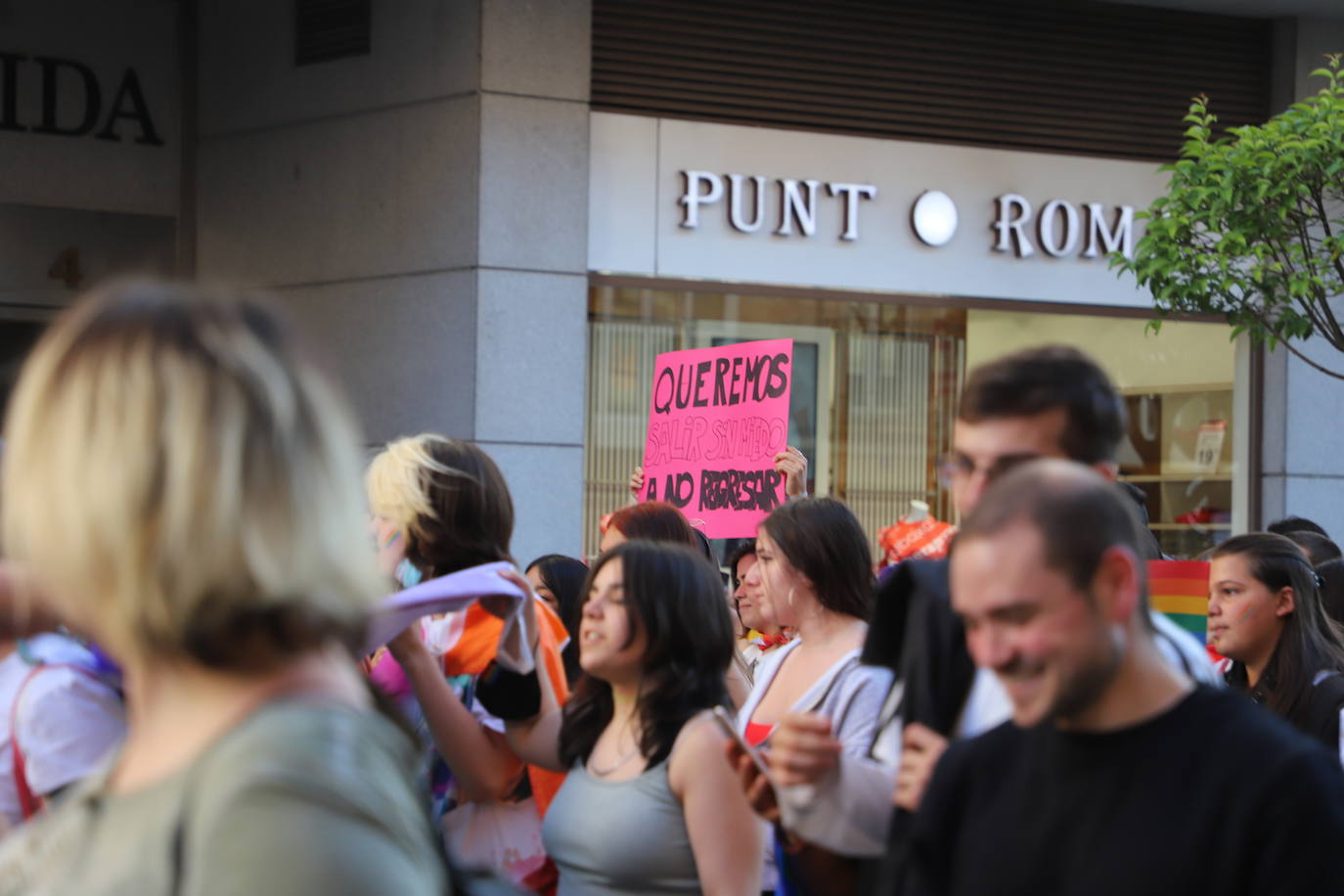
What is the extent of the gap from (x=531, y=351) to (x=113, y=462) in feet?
30.2

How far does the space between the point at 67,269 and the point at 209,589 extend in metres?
11.5

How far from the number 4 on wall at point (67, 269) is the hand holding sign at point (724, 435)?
598cm

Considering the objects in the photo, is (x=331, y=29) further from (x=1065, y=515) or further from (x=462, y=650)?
(x=1065, y=515)

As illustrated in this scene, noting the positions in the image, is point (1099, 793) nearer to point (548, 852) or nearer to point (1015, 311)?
point (548, 852)

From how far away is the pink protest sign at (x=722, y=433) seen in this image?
7.27 meters

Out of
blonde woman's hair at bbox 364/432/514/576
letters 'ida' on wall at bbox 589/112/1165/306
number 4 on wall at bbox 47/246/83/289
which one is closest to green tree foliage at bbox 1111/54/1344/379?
letters 'ida' on wall at bbox 589/112/1165/306

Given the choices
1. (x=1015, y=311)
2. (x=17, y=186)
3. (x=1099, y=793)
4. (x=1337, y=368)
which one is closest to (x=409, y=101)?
(x=17, y=186)

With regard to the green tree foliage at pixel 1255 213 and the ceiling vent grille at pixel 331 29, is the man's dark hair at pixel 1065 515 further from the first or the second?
the ceiling vent grille at pixel 331 29

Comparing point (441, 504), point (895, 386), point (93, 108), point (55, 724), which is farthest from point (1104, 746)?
point (93, 108)

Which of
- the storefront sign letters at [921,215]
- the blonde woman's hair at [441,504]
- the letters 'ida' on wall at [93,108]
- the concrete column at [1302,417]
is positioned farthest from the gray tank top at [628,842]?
the concrete column at [1302,417]

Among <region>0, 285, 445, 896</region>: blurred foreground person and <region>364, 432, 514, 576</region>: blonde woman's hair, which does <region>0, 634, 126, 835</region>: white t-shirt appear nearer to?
<region>364, 432, 514, 576</region>: blonde woman's hair

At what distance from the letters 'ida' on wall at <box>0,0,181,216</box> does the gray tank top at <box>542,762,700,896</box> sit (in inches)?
378

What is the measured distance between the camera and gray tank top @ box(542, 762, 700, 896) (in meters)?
3.47

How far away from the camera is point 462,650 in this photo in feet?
12.8
